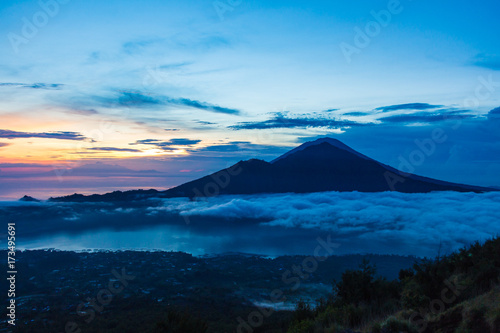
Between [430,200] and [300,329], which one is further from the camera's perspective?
[430,200]

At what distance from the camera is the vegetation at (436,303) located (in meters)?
6.95

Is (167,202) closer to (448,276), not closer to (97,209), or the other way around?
(97,209)

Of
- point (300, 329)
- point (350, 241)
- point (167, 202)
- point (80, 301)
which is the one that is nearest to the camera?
point (300, 329)

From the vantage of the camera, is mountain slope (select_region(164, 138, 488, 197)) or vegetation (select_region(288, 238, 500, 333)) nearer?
vegetation (select_region(288, 238, 500, 333))

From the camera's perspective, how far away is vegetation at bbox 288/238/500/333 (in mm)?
6953

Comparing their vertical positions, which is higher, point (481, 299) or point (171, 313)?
point (481, 299)

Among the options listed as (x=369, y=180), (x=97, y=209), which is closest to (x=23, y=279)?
(x=97, y=209)

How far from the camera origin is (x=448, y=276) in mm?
10344

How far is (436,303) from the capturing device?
9.03 meters

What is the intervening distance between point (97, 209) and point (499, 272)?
14509cm

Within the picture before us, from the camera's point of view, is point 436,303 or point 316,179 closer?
point 436,303

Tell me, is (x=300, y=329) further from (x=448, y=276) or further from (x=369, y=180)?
(x=369, y=180)

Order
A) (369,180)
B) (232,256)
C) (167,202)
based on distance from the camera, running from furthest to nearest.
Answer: (369,180) < (167,202) < (232,256)

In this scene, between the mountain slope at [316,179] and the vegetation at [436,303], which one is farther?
the mountain slope at [316,179]
